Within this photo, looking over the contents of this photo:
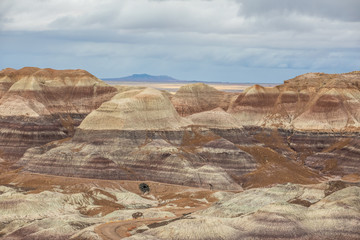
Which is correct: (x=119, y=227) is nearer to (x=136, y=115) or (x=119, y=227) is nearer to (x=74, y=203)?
(x=74, y=203)

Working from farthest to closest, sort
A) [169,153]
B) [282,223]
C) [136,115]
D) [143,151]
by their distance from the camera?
[136,115] < [143,151] < [169,153] < [282,223]

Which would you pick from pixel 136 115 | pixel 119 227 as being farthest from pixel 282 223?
pixel 136 115

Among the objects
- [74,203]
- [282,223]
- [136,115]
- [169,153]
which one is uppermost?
[136,115]

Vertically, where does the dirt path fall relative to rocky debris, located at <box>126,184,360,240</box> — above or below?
below

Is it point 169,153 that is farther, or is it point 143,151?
point 143,151

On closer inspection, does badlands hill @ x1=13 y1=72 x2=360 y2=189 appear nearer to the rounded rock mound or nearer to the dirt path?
the rounded rock mound

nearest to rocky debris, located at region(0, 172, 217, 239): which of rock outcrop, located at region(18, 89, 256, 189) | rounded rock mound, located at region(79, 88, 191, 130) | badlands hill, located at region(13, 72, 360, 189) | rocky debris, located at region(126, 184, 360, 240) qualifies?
rock outcrop, located at region(18, 89, 256, 189)

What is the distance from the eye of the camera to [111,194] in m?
141

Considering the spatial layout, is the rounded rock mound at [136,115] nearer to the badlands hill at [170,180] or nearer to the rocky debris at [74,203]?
the badlands hill at [170,180]

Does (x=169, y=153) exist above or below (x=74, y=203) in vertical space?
above

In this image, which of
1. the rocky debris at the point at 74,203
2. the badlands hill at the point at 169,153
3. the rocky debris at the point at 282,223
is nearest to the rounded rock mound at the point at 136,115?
the badlands hill at the point at 169,153

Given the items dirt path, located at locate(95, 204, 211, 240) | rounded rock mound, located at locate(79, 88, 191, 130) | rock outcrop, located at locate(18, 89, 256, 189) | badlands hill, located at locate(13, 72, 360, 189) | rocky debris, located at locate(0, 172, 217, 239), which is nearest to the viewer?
dirt path, located at locate(95, 204, 211, 240)

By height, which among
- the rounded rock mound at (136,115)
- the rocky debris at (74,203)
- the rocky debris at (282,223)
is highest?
the rounded rock mound at (136,115)

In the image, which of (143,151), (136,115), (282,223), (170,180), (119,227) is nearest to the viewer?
(282,223)
